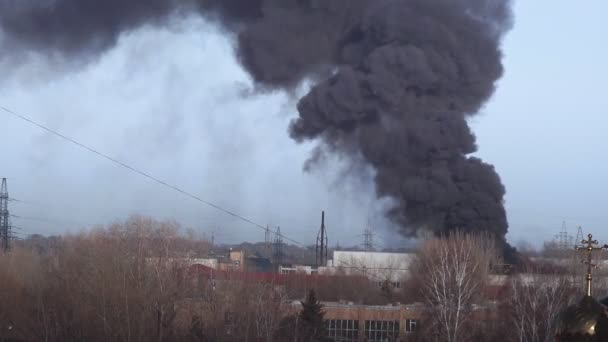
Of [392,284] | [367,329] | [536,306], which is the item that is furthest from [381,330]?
[392,284]

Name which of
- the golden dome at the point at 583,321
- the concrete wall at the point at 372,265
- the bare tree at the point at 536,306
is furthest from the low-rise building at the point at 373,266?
the golden dome at the point at 583,321

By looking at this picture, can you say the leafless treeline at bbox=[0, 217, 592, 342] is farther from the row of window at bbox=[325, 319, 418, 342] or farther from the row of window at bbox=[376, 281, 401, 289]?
the row of window at bbox=[376, 281, 401, 289]

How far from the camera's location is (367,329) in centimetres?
3988

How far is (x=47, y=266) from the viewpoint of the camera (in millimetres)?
42219

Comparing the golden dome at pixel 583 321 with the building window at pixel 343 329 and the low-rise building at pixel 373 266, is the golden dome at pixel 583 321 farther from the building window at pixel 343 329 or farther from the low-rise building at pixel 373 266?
the low-rise building at pixel 373 266

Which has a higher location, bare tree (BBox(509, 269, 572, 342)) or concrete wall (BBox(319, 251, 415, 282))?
concrete wall (BBox(319, 251, 415, 282))

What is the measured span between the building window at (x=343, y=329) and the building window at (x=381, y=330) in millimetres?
510

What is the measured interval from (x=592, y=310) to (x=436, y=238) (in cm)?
2819

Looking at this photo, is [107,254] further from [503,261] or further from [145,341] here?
[503,261]

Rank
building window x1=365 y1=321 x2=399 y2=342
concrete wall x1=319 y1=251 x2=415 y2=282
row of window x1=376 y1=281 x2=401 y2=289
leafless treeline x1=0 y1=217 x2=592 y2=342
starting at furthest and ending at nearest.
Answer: concrete wall x1=319 y1=251 x2=415 y2=282 → row of window x1=376 y1=281 x2=401 y2=289 → building window x1=365 y1=321 x2=399 y2=342 → leafless treeline x1=0 y1=217 x2=592 y2=342

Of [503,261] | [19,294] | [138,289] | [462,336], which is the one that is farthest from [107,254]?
[503,261]

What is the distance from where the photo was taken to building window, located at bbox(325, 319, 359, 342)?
39.5 m

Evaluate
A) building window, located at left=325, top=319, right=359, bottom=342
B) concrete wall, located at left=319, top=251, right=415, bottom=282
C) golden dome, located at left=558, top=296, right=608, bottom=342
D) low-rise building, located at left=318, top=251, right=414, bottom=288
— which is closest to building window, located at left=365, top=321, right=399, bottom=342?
building window, located at left=325, top=319, right=359, bottom=342

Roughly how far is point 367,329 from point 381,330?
1.96 feet
